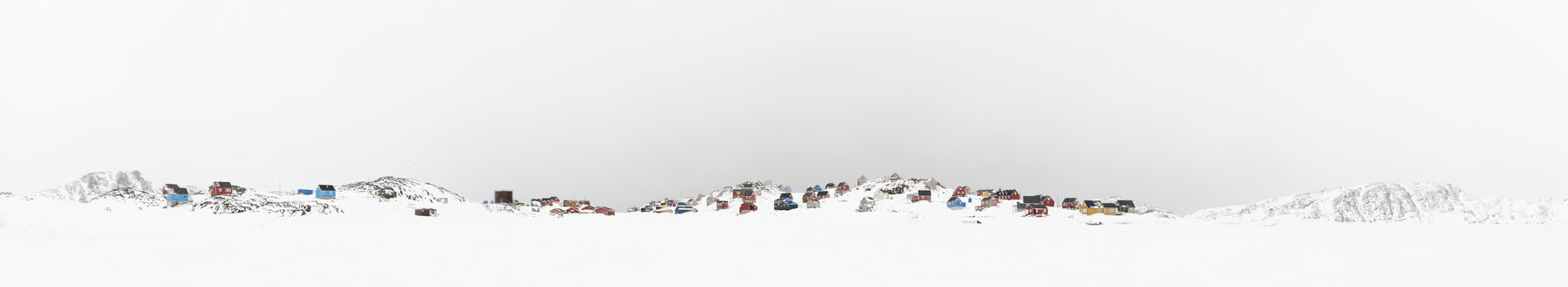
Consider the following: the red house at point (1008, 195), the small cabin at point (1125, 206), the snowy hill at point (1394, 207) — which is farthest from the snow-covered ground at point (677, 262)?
the snowy hill at point (1394, 207)

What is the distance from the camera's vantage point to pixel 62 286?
35.6ft

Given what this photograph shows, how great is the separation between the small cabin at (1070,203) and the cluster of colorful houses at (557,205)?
82.5 m

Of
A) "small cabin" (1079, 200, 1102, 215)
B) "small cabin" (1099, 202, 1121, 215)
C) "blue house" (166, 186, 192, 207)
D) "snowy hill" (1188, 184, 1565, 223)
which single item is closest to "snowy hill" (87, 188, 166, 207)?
"blue house" (166, 186, 192, 207)

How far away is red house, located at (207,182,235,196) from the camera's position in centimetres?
7244

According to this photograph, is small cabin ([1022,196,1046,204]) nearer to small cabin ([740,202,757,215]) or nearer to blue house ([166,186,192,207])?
small cabin ([740,202,757,215])

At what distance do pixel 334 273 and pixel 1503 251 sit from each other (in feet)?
143

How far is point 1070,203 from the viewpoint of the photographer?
9650 cm

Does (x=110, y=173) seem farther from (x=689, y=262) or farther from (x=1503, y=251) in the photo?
(x=1503, y=251)

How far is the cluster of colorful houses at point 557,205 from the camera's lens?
11162 cm

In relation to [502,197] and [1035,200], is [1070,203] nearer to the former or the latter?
[1035,200]

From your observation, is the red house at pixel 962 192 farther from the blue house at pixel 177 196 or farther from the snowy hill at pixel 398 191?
the blue house at pixel 177 196

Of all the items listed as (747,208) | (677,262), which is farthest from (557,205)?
(677,262)

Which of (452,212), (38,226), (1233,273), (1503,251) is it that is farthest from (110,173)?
(1503,251)

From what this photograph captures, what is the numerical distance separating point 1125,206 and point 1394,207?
5395 centimetres
